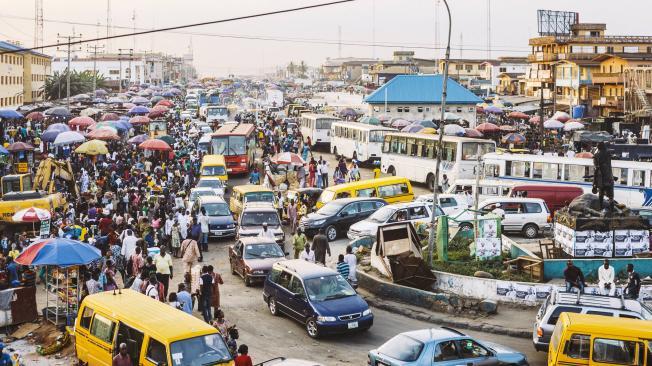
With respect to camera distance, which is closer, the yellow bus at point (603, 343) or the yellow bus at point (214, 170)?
the yellow bus at point (603, 343)

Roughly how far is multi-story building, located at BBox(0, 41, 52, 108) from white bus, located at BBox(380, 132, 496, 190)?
36173 millimetres

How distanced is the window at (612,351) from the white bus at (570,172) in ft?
53.5

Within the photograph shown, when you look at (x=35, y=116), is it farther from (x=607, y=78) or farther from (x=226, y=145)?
(x=607, y=78)

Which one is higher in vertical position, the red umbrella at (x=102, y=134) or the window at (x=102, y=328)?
the red umbrella at (x=102, y=134)

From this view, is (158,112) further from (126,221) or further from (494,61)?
(494,61)

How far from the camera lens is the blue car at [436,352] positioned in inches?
503

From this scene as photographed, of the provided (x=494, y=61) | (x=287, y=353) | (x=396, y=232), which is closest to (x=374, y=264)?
(x=396, y=232)

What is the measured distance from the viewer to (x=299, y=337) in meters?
16.7

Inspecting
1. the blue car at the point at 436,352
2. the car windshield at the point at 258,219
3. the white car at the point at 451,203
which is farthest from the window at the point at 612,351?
the white car at the point at 451,203

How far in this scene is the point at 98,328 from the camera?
43.8 feet

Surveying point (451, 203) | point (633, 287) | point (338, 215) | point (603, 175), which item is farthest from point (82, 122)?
point (633, 287)

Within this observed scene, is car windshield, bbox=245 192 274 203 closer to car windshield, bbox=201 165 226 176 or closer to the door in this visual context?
car windshield, bbox=201 165 226 176

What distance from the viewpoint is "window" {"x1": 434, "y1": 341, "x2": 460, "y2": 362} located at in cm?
1281

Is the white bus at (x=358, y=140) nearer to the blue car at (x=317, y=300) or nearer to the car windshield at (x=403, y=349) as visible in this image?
the blue car at (x=317, y=300)
